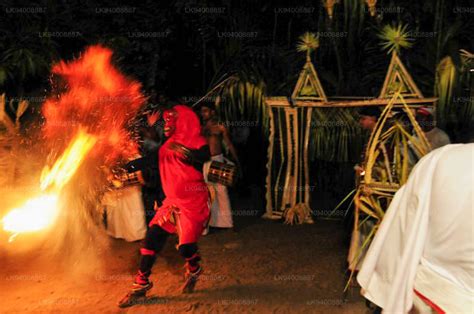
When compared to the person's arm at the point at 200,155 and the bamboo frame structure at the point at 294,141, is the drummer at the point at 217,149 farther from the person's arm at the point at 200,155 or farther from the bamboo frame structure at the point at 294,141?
the person's arm at the point at 200,155

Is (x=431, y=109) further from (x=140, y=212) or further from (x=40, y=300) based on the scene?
(x=40, y=300)

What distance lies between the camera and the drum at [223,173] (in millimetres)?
6250

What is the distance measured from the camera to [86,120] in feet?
18.1

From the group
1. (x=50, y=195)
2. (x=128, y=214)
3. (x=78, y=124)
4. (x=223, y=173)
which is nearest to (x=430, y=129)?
(x=223, y=173)

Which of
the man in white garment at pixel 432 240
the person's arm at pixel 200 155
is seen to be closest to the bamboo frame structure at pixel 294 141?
the person's arm at pixel 200 155

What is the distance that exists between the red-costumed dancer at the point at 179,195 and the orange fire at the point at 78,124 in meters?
0.96

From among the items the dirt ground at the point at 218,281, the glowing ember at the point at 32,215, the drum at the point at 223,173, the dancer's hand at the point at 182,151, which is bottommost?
the dirt ground at the point at 218,281

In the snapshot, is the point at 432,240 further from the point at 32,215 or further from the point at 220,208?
the point at 220,208

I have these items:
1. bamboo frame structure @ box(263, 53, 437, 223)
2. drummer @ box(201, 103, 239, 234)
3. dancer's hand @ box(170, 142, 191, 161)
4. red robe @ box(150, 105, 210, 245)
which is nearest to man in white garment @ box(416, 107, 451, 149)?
bamboo frame structure @ box(263, 53, 437, 223)

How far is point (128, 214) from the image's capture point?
6.84 metres

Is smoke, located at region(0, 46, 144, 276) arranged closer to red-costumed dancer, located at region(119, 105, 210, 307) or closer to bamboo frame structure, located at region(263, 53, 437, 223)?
red-costumed dancer, located at region(119, 105, 210, 307)

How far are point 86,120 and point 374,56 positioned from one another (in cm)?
566

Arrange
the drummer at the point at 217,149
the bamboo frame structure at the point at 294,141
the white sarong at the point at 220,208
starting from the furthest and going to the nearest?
the bamboo frame structure at the point at 294,141 < the white sarong at the point at 220,208 < the drummer at the point at 217,149

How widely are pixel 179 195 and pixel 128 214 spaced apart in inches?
85.5
